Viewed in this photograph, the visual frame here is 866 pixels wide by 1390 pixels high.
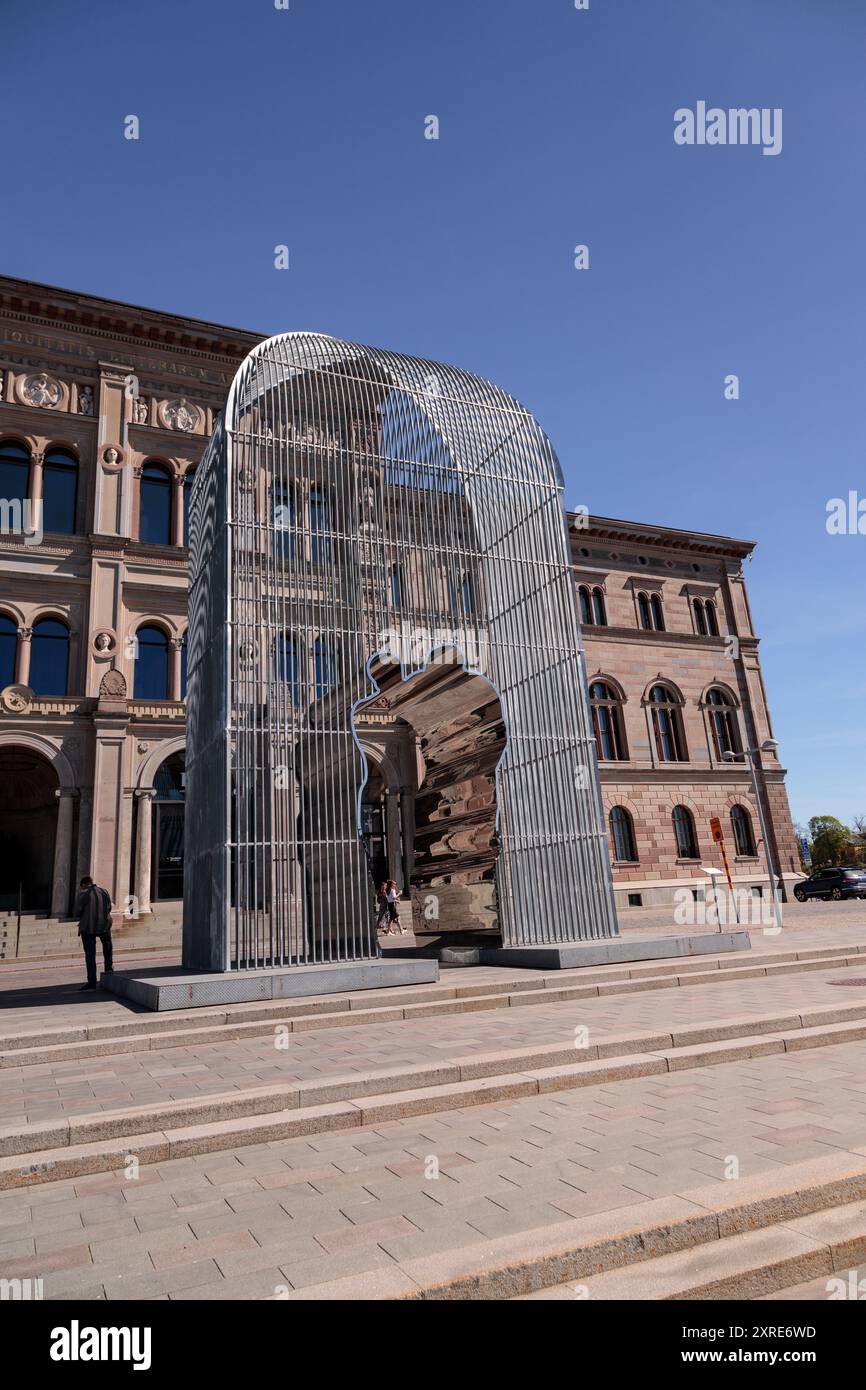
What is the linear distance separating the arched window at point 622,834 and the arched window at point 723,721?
23.6 feet

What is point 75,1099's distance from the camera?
19.6ft

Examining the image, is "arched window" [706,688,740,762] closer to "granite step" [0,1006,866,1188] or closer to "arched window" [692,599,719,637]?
"arched window" [692,599,719,637]

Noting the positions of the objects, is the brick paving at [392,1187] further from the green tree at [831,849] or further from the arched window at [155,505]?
the green tree at [831,849]

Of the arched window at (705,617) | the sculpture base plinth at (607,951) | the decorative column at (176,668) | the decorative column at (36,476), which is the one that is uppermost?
the decorative column at (36,476)

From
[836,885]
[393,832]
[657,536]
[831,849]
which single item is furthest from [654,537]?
[831,849]

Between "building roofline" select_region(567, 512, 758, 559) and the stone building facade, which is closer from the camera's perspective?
the stone building facade

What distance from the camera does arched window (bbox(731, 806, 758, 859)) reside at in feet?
129

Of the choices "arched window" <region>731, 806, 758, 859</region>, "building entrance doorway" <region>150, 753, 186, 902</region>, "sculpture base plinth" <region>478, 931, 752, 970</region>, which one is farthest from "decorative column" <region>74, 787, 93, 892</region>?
"arched window" <region>731, 806, 758, 859</region>

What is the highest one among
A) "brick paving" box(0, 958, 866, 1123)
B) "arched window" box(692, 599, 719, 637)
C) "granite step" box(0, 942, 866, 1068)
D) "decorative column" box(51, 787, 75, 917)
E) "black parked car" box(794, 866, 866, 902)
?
"arched window" box(692, 599, 719, 637)

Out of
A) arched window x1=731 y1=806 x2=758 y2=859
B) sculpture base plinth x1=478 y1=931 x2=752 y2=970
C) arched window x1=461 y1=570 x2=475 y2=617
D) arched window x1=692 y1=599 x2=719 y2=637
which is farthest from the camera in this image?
arched window x1=692 y1=599 x2=719 y2=637

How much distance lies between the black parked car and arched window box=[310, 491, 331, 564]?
30588mm

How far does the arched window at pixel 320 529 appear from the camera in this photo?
1242 centimetres

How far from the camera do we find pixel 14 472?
27734mm

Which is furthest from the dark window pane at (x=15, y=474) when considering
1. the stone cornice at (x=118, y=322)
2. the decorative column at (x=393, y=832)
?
the decorative column at (x=393, y=832)
